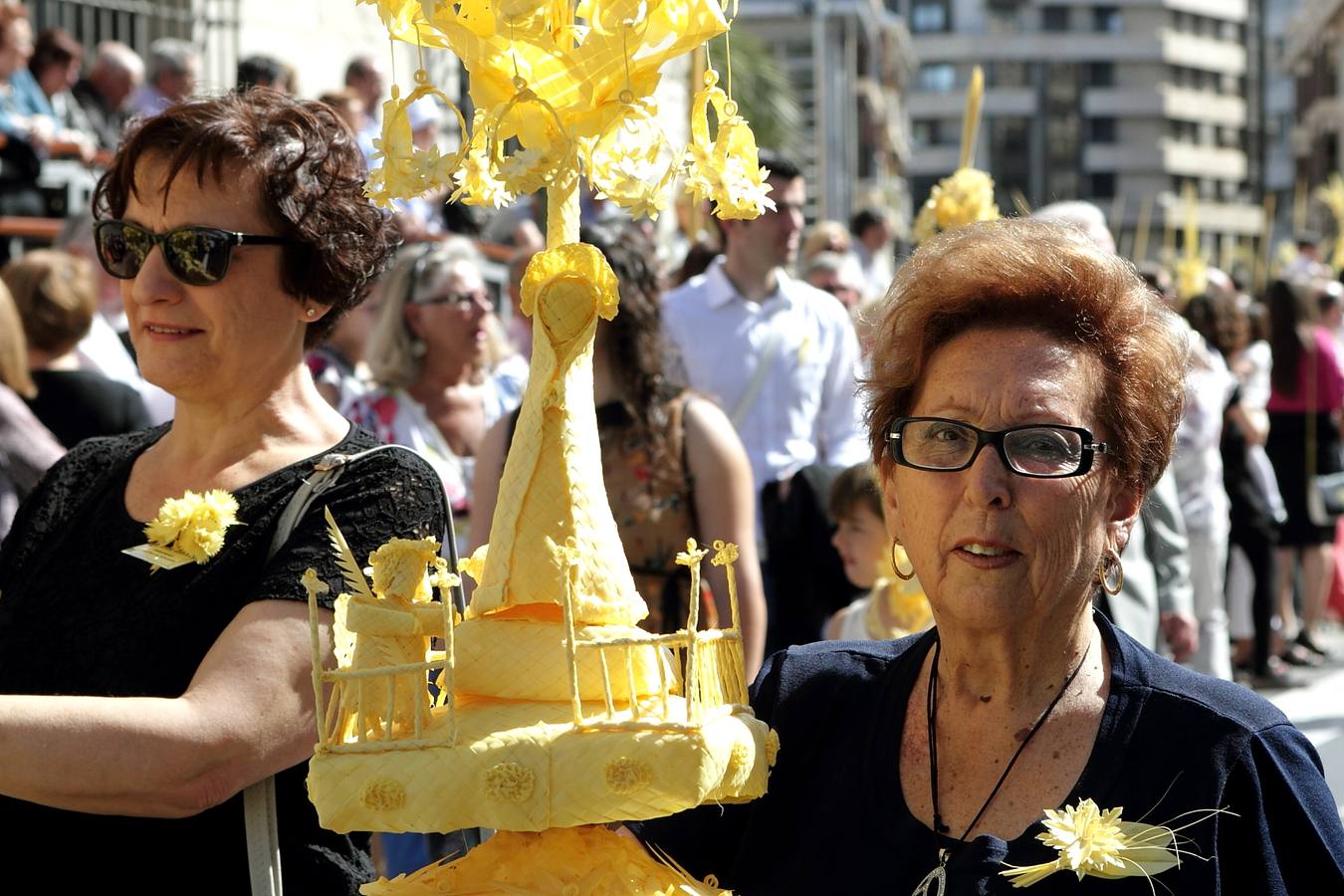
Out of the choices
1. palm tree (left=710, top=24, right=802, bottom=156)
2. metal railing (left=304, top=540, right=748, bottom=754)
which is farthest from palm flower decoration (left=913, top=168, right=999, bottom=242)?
palm tree (left=710, top=24, right=802, bottom=156)

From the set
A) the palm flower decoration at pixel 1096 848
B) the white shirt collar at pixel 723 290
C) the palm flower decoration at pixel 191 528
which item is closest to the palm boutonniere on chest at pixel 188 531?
the palm flower decoration at pixel 191 528

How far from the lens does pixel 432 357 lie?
232 inches

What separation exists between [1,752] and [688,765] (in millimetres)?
1013

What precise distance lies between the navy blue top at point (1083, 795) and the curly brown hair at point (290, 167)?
3.29 ft

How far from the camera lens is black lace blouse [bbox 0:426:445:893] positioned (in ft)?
8.85

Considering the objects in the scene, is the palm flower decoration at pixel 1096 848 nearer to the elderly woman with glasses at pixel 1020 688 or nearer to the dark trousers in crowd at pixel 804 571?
the elderly woman with glasses at pixel 1020 688

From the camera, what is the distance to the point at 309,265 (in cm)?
296

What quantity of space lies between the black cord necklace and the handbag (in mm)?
8999

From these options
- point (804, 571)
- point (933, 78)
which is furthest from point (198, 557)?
point (933, 78)

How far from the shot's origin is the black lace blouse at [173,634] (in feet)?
8.85

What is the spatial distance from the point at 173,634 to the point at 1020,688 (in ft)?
4.00

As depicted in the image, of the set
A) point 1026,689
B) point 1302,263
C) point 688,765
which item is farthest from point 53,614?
point 1302,263

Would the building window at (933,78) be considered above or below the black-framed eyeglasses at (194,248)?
above

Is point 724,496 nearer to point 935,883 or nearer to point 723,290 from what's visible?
point 723,290
